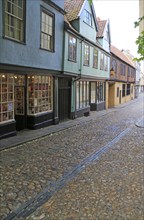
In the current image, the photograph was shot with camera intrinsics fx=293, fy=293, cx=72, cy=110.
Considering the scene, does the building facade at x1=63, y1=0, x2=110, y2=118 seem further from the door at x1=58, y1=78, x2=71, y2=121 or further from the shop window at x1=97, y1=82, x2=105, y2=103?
the shop window at x1=97, y1=82, x2=105, y2=103

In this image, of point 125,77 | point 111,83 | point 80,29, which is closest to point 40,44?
point 80,29

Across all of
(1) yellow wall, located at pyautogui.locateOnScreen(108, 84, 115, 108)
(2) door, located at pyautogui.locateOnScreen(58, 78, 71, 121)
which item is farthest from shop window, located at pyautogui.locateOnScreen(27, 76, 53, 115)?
(1) yellow wall, located at pyautogui.locateOnScreen(108, 84, 115, 108)

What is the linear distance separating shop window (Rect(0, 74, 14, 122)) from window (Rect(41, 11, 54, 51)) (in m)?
2.94

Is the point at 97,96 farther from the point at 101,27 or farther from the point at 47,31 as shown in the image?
the point at 47,31

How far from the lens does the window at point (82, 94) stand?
2086cm

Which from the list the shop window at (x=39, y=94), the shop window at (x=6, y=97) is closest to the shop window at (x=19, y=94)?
the shop window at (x=39, y=94)

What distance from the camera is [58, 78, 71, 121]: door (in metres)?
17.3

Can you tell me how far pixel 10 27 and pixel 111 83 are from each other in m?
23.5

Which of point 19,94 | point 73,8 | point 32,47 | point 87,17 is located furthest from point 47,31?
point 87,17

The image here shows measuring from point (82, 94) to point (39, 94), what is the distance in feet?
25.7

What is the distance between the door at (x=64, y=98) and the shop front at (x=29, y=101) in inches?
62.8

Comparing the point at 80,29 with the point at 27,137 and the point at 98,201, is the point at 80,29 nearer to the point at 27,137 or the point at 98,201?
the point at 27,137

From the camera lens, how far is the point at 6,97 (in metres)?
11.7

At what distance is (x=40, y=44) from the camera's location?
43.7 feet
